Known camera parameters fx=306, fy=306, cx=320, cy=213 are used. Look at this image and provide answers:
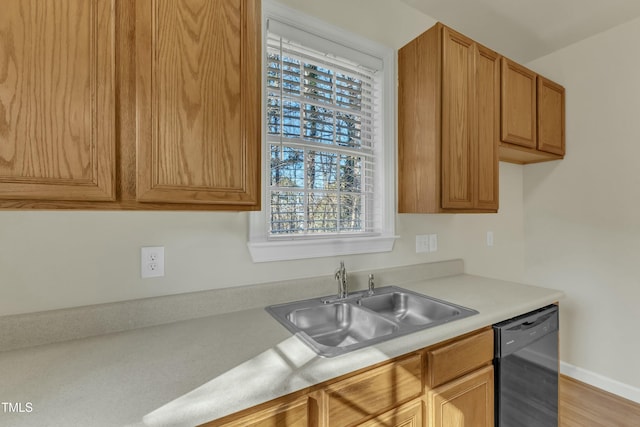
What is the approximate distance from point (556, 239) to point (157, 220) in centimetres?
303

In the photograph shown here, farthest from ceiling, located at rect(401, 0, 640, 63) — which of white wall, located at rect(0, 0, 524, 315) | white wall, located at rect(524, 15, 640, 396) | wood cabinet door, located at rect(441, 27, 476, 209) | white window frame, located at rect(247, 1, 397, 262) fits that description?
white window frame, located at rect(247, 1, 397, 262)

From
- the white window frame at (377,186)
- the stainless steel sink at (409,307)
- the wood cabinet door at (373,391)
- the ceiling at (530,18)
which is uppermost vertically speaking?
the ceiling at (530,18)

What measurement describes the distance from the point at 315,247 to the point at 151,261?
0.78m

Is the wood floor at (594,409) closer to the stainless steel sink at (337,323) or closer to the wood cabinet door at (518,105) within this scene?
the stainless steel sink at (337,323)

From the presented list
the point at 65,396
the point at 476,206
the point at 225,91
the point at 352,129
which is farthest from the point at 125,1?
the point at 476,206

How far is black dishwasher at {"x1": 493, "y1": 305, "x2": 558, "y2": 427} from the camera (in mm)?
1384

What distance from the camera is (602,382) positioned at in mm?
2334

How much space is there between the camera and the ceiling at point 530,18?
2.01 metres

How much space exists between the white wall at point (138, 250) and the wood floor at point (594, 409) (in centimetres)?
147

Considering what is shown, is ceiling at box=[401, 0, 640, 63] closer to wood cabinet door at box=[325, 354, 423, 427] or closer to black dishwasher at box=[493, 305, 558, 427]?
black dishwasher at box=[493, 305, 558, 427]

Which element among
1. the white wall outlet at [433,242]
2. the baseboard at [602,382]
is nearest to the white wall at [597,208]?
the baseboard at [602,382]

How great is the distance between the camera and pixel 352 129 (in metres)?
1.87

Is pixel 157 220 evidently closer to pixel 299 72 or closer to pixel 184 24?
pixel 184 24

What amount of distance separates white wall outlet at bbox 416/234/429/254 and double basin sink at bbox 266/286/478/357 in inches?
16.8
